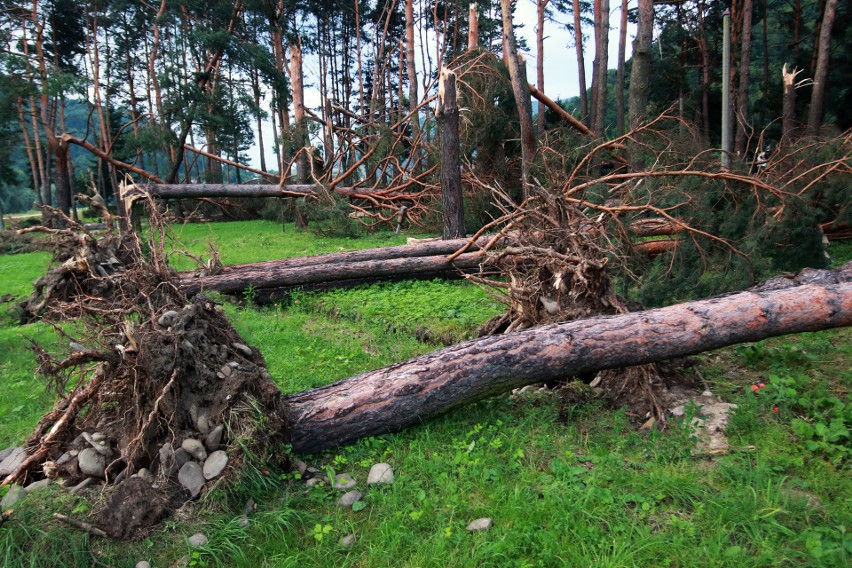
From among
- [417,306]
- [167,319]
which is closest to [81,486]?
[167,319]

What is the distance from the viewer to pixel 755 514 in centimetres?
258

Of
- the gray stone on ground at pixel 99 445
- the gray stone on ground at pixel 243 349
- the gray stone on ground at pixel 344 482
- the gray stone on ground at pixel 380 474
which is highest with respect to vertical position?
the gray stone on ground at pixel 243 349

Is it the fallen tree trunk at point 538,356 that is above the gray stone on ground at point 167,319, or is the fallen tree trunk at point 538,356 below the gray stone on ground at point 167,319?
below

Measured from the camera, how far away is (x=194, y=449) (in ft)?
10.0

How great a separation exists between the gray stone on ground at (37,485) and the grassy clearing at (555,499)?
0.11 m

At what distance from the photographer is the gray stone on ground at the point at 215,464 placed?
297 cm

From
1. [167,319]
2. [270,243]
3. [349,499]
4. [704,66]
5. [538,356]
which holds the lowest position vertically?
[349,499]

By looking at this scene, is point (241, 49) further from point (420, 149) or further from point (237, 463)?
point (237, 463)

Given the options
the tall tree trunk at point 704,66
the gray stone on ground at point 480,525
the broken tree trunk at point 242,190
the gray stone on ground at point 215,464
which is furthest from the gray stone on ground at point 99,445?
the tall tree trunk at point 704,66

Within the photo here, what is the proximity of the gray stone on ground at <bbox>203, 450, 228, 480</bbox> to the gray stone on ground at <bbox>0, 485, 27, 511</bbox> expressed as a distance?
84 cm

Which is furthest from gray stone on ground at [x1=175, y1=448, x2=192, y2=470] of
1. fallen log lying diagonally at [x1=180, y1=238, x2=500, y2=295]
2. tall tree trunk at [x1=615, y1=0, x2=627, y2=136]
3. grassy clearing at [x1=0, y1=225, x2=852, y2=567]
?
tall tree trunk at [x1=615, y1=0, x2=627, y2=136]

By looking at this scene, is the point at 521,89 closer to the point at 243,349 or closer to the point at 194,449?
the point at 243,349

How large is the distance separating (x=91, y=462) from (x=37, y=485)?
0.83ft

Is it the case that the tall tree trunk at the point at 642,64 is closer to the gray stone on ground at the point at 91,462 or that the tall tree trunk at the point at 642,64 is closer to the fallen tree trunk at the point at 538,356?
the fallen tree trunk at the point at 538,356
